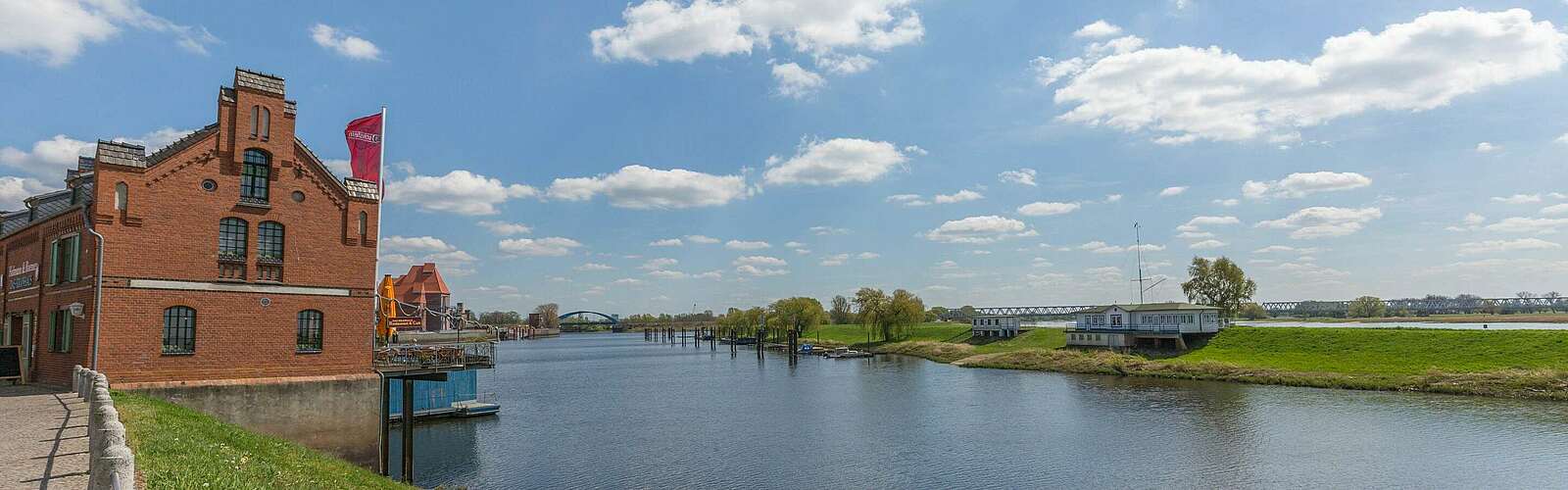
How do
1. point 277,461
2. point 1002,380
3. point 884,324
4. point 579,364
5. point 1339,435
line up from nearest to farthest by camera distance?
point 277,461, point 1339,435, point 1002,380, point 579,364, point 884,324

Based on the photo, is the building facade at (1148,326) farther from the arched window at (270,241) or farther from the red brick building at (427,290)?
the red brick building at (427,290)

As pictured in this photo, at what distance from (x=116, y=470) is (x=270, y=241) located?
23.9 metres

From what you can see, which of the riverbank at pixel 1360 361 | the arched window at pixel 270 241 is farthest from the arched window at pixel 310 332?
the riverbank at pixel 1360 361

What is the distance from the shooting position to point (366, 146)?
33.8m

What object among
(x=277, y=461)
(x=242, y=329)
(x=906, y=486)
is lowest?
(x=906, y=486)

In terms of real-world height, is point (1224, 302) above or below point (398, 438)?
above

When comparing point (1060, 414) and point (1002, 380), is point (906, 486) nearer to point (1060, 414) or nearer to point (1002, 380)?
point (1060, 414)

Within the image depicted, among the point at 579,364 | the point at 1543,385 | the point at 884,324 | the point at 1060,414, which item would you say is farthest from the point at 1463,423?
the point at 579,364

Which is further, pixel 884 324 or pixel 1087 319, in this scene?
pixel 884 324

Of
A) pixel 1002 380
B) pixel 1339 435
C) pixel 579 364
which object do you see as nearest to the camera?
pixel 1339 435

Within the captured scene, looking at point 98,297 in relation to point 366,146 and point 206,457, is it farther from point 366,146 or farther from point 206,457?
point 206,457

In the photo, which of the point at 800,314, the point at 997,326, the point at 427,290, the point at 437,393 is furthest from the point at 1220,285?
the point at 427,290

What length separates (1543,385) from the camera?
5353cm

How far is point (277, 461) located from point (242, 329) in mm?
13031
